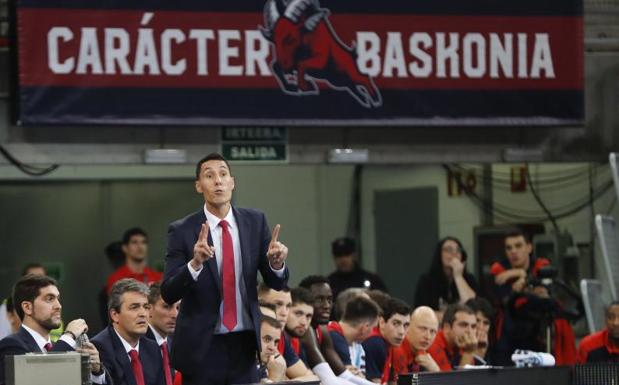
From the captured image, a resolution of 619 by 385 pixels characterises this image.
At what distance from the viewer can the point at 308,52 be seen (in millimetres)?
14352

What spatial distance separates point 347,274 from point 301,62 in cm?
205

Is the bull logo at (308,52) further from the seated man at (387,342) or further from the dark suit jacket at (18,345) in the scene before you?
the dark suit jacket at (18,345)

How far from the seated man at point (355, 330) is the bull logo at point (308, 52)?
3.53 meters

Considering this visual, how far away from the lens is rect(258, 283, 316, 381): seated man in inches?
402

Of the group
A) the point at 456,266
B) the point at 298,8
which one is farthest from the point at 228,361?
the point at 298,8

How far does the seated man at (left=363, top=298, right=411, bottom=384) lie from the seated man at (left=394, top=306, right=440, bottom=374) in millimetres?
49

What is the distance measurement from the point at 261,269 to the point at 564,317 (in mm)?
6778

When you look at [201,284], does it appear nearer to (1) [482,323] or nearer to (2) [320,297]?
(2) [320,297]

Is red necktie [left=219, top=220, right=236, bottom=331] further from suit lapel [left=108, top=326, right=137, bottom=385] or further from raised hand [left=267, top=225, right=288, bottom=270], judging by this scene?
suit lapel [left=108, top=326, right=137, bottom=385]

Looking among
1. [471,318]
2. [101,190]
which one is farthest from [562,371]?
[101,190]

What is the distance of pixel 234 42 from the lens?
14.1 m

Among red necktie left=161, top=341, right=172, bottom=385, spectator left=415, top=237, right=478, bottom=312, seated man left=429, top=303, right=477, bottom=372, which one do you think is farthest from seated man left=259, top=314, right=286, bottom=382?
Result: spectator left=415, top=237, right=478, bottom=312

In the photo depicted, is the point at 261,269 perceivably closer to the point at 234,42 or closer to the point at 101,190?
the point at 234,42

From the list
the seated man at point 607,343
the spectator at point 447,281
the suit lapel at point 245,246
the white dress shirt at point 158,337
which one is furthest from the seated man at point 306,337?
the spectator at point 447,281
